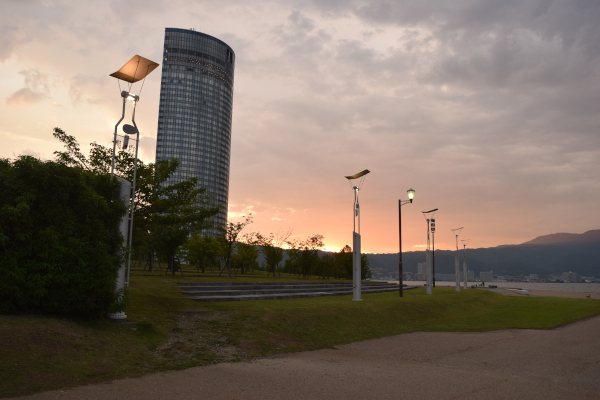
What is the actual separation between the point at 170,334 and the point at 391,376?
6523 millimetres

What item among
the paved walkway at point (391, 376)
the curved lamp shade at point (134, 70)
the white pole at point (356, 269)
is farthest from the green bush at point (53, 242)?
the white pole at point (356, 269)

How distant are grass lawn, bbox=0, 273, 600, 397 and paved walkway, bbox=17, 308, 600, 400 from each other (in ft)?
2.46

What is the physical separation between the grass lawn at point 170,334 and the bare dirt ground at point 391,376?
742 mm

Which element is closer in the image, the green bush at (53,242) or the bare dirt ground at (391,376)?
the bare dirt ground at (391,376)

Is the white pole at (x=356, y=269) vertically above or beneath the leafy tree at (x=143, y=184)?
beneath

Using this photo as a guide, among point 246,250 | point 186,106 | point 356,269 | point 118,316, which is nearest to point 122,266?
point 118,316

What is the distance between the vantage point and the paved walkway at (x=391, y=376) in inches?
286

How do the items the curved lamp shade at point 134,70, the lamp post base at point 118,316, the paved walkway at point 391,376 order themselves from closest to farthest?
the paved walkway at point 391,376, the lamp post base at point 118,316, the curved lamp shade at point 134,70

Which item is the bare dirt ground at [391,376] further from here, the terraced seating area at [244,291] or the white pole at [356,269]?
the white pole at [356,269]

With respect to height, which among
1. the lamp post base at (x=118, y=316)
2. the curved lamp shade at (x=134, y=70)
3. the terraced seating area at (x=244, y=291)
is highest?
the curved lamp shade at (x=134, y=70)

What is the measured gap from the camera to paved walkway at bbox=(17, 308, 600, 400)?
23.9 ft

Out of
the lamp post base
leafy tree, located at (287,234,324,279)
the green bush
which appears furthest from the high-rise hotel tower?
the green bush

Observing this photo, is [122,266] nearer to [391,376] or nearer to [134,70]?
[391,376]

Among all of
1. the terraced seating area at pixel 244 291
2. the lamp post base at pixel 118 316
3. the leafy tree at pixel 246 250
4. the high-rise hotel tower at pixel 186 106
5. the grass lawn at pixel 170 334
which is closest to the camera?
the grass lawn at pixel 170 334
